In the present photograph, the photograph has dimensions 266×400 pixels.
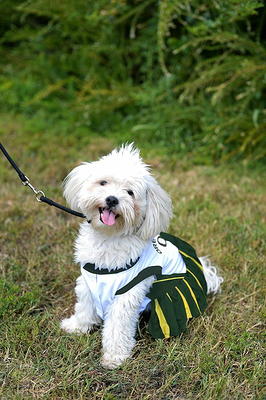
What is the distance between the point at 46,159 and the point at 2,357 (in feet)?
10.1

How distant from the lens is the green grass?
2486mm

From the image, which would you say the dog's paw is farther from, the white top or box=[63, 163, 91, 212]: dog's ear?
box=[63, 163, 91, 212]: dog's ear

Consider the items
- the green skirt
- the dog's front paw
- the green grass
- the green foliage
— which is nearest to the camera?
the green grass

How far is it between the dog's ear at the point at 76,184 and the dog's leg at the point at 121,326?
543 mm

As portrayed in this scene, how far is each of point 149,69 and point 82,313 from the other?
3887 mm

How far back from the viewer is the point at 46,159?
5.41 meters

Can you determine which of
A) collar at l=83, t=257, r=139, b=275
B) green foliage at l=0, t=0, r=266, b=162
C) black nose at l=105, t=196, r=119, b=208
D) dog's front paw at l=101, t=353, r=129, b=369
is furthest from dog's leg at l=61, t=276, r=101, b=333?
green foliage at l=0, t=0, r=266, b=162

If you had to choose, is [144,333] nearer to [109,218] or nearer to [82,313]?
[82,313]

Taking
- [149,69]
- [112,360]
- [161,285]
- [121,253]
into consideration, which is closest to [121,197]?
[121,253]

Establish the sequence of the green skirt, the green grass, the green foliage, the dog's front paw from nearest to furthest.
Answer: the green grass
the dog's front paw
the green skirt
the green foliage

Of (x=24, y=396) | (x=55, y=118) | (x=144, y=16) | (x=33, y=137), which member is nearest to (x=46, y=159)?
(x=33, y=137)

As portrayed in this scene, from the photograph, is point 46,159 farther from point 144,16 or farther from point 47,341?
point 47,341

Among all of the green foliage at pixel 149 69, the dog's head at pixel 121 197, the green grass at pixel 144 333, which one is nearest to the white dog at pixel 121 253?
the dog's head at pixel 121 197

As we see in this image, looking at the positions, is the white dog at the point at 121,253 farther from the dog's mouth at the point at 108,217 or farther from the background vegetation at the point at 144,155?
the background vegetation at the point at 144,155
